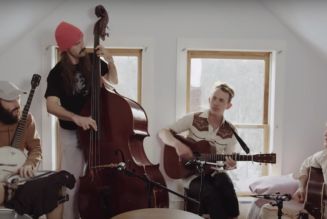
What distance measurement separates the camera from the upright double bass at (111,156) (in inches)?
79.7

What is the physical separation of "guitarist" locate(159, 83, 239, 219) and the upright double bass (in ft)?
1.32

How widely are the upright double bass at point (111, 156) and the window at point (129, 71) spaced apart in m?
0.81

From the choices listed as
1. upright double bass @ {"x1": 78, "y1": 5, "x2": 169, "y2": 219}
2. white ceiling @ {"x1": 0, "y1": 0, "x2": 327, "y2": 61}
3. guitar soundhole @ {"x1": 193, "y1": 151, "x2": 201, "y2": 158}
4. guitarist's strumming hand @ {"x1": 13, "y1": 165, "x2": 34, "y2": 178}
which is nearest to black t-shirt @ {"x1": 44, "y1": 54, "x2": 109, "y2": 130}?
upright double bass @ {"x1": 78, "y1": 5, "x2": 169, "y2": 219}

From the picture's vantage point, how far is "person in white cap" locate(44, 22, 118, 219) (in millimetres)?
2211

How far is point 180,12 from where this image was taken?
9.25 ft

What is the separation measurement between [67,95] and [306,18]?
1.98 meters

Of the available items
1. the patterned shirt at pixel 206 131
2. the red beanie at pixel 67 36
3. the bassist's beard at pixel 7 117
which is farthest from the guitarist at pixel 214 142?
the bassist's beard at pixel 7 117

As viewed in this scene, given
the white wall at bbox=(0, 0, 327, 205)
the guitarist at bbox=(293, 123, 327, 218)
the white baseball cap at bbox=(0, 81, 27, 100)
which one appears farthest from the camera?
the white wall at bbox=(0, 0, 327, 205)

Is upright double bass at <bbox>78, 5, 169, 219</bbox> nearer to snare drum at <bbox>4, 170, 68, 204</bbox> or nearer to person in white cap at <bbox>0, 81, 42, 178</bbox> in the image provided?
snare drum at <bbox>4, 170, 68, 204</bbox>

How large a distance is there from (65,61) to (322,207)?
2.07m

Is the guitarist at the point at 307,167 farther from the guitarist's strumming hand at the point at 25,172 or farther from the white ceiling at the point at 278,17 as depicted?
the guitarist's strumming hand at the point at 25,172

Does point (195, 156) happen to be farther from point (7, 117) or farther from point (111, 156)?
point (7, 117)

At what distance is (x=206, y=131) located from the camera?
2.61 meters

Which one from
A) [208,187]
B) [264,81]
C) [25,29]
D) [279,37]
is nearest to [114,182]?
[208,187]
